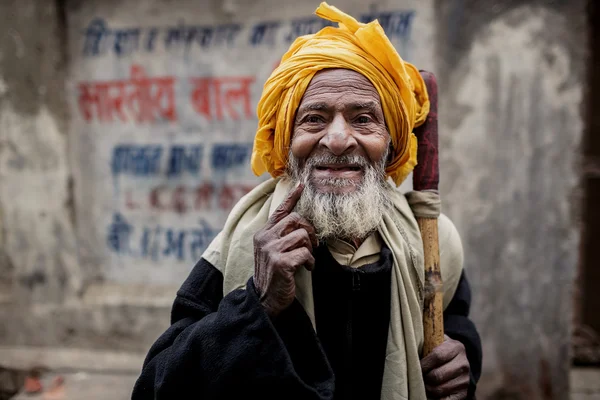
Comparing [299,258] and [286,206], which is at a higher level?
[286,206]

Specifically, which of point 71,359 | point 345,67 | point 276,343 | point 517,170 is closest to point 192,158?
point 71,359

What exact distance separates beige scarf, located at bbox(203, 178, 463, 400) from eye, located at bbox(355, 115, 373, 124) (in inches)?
12.4

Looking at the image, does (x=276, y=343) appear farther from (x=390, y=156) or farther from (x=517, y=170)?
(x=517, y=170)

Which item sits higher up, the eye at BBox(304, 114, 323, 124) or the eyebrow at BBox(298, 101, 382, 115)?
the eyebrow at BBox(298, 101, 382, 115)

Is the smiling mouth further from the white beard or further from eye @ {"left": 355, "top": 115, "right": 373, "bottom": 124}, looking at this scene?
eye @ {"left": 355, "top": 115, "right": 373, "bottom": 124}

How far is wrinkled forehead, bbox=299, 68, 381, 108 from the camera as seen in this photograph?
1560 millimetres

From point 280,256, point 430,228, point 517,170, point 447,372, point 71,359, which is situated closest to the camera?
point 280,256

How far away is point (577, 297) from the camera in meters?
4.06

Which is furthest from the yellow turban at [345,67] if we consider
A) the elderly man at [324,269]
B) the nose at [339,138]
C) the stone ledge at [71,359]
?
the stone ledge at [71,359]

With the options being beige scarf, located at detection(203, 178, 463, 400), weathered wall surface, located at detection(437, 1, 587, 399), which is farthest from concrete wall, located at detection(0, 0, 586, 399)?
beige scarf, located at detection(203, 178, 463, 400)

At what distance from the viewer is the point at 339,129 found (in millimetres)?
1527

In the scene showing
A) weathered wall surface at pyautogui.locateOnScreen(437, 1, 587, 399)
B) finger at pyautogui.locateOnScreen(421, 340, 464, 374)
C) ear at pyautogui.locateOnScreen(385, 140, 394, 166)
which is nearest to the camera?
finger at pyautogui.locateOnScreen(421, 340, 464, 374)

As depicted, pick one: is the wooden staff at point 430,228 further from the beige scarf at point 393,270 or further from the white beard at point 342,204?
the white beard at point 342,204

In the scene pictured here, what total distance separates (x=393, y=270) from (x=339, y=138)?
1.51ft
